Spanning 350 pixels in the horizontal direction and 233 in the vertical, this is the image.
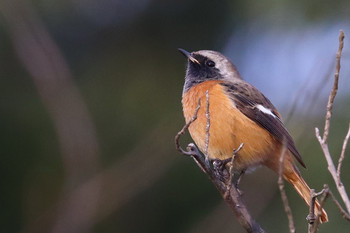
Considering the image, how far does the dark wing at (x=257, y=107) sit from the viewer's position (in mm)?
4555

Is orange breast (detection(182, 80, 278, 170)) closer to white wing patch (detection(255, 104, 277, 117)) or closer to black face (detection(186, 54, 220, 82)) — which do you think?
white wing patch (detection(255, 104, 277, 117))

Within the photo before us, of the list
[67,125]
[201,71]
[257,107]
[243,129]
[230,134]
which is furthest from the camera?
[67,125]

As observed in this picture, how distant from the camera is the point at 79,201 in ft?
18.7

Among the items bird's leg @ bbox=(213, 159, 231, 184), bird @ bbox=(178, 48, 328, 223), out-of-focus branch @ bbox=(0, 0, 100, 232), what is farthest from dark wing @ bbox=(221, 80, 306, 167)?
out-of-focus branch @ bbox=(0, 0, 100, 232)

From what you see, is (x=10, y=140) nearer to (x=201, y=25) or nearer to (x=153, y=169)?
(x=153, y=169)

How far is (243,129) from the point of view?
4.44 m

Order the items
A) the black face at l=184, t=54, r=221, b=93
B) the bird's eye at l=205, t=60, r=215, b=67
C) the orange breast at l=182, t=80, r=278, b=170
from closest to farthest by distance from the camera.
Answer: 1. the orange breast at l=182, t=80, r=278, b=170
2. the black face at l=184, t=54, r=221, b=93
3. the bird's eye at l=205, t=60, r=215, b=67

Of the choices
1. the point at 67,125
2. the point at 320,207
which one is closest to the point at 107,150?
the point at 67,125

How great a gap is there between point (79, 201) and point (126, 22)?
2.68 metres

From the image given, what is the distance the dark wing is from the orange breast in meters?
0.06

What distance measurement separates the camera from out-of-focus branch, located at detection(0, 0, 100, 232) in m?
5.66

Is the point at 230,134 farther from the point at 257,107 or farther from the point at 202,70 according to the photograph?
the point at 202,70

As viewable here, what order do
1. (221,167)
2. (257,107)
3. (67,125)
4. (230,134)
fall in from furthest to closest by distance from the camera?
1. (67,125)
2. (257,107)
3. (230,134)
4. (221,167)

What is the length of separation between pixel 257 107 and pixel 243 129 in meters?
0.38
